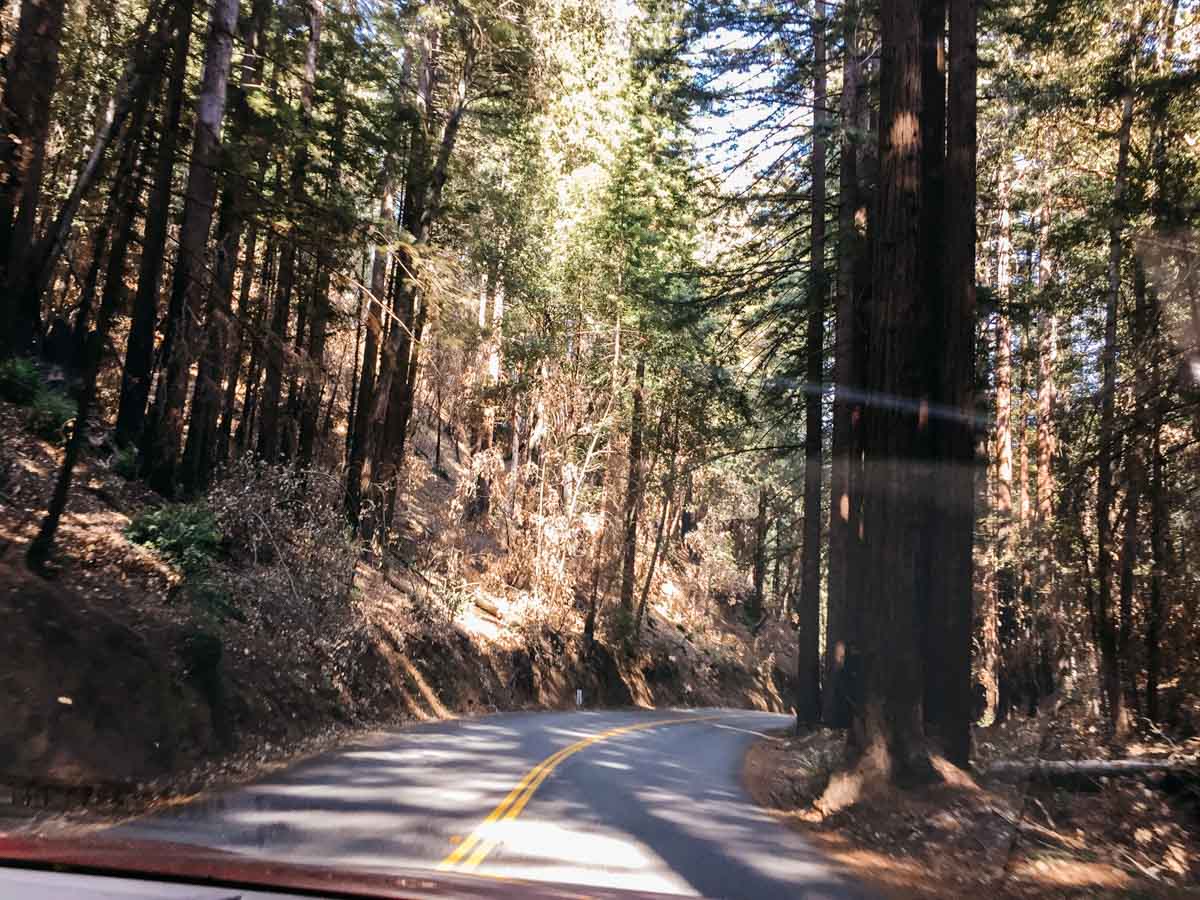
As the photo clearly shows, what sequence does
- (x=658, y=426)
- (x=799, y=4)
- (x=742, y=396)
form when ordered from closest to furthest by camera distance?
1. (x=799, y=4)
2. (x=742, y=396)
3. (x=658, y=426)

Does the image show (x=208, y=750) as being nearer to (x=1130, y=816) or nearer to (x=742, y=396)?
(x=1130, y=816)

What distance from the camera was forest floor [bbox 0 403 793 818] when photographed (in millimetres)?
9430

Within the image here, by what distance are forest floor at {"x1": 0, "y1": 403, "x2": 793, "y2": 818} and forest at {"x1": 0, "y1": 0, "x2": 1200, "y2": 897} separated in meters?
0.17

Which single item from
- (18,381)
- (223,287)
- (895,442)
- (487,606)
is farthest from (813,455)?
(18,381)

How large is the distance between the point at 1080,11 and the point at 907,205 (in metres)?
5.90

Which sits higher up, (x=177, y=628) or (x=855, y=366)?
(x=855, y=366)

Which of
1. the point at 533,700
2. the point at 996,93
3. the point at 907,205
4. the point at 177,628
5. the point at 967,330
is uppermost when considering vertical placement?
the point at 996,93

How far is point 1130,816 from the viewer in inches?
397

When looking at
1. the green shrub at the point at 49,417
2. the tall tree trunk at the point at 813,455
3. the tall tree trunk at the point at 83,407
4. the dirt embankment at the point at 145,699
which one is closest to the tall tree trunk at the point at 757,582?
the tall tree trunk at the point at 813,455

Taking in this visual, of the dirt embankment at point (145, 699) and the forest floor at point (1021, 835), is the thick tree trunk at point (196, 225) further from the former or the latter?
the forest floor at point (1021, 835)

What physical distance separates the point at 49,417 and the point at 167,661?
6816mm

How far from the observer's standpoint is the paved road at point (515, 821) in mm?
7602

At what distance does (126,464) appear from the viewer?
58.5 ft

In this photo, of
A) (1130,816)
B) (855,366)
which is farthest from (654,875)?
(855,366)
